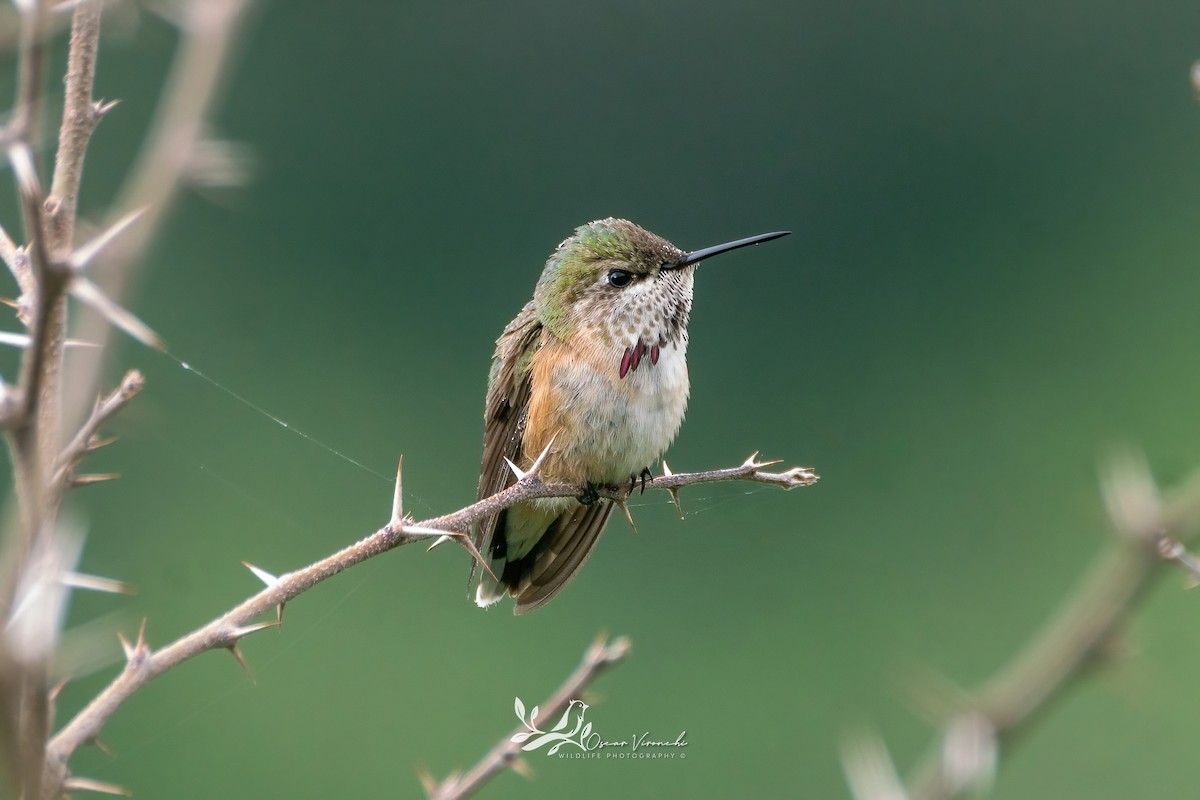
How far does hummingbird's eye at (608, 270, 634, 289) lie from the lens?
4422 millimetres

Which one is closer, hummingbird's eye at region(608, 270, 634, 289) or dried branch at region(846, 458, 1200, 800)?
dried branch at region(846, 458, 1200, 800)

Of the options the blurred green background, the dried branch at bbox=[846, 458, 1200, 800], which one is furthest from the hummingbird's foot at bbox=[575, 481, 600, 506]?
the blurred green background

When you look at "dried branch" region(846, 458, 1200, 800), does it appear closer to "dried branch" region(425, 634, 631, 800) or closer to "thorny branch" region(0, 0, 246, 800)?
"dried branch" region(425, 634, 631, 800)

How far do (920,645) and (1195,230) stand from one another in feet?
21.4

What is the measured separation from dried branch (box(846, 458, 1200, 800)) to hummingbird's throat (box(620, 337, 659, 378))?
256 cm

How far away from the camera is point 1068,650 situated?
1.52m

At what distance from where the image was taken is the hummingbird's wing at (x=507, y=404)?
4.45 m

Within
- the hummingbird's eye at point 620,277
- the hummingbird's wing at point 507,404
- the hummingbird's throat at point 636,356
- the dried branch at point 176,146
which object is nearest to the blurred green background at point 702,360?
the hummingbird's wing at point 507,404

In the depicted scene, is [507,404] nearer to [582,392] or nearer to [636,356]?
[582,392]

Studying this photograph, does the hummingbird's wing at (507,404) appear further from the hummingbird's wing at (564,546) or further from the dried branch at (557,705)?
the dried branch at (557,705)

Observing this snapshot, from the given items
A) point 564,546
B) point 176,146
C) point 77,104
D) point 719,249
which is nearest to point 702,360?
point 564,546

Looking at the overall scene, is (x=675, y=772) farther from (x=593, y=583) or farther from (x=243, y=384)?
(x=243, y=384)

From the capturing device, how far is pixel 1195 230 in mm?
13656

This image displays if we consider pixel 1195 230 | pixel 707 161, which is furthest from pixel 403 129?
pixel 1195 230
